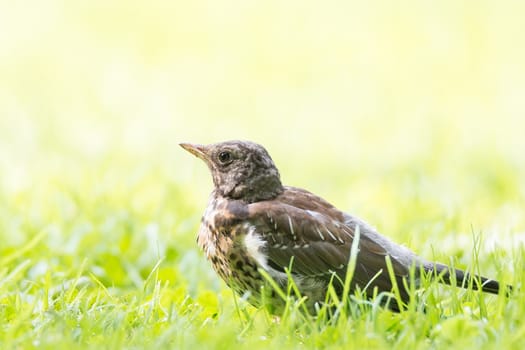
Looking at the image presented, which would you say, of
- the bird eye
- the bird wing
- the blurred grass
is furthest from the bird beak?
the blurred grass

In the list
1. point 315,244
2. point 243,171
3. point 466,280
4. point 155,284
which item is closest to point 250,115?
point 243,171

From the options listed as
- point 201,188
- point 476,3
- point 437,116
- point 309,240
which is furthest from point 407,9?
point 309,240

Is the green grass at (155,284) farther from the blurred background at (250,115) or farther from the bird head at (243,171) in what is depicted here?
the bird head at (243,171)

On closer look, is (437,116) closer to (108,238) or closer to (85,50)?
(85,50)

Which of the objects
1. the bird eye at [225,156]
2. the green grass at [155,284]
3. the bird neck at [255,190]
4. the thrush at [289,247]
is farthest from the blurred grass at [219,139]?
the bird eye at [225,156]

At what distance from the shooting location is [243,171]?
17.7ft

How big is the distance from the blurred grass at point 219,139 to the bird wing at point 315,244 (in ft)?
1.34

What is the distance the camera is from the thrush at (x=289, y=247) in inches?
191

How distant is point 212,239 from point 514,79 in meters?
8.64

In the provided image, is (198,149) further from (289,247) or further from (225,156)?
(289,247)

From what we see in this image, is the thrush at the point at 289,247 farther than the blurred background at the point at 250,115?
No

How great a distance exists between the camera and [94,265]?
627cm

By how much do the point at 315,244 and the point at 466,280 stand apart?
78cm

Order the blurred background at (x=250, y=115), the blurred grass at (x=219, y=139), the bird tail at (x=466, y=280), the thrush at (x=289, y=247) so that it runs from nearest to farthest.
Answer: the blurred grass at (x=219, y=139)
the bird tail at (x=466, y=280)
the thrush at (x=289, y=247)
the blurred background at (x=250, y=115)
